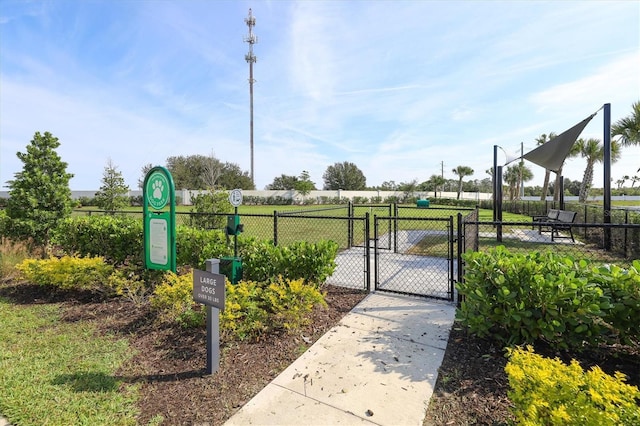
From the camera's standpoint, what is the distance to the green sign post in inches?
148

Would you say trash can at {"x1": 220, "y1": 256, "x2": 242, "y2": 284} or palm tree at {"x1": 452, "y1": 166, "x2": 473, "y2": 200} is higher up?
palm tree at {"x1": 452, "y1": 166, "x2": 473, "y2": 200}

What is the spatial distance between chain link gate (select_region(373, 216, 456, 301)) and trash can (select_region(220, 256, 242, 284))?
6.47 feet

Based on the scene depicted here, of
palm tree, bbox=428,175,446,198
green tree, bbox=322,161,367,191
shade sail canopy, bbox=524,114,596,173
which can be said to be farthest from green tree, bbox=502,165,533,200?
shade sail canopy, bbox=524,114,596,173

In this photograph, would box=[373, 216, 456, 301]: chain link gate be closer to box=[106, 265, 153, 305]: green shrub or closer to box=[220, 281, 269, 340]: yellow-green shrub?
box=[220, 281, 269, 340]: yellow-green shrub

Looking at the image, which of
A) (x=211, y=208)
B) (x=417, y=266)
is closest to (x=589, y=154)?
(x=417, y=266)

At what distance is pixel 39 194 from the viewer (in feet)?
22.0

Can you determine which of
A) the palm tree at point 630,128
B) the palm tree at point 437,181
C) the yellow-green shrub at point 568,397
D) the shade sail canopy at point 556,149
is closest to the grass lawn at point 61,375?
the yellow-green shrub at point 568,397

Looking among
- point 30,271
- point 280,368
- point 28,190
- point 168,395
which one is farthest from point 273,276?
point 28,190

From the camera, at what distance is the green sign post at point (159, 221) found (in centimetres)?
376

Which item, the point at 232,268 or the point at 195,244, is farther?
the point at 195,244

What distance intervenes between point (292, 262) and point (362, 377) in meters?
1.96

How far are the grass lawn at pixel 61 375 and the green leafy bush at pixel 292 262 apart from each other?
5.81 ft

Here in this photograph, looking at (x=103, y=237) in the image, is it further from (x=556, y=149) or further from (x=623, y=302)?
→ (x=556, y=149)

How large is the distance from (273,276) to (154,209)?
178cm
